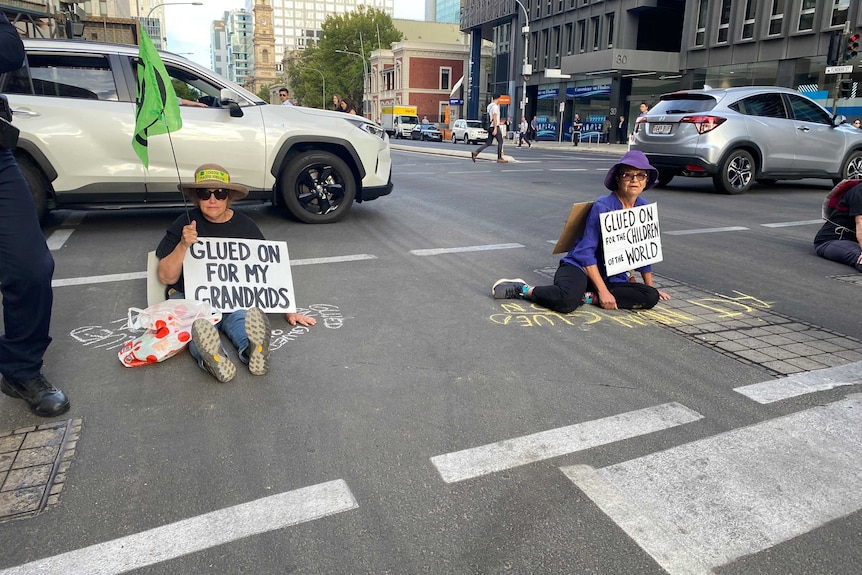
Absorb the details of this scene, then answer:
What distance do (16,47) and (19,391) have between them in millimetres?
1624

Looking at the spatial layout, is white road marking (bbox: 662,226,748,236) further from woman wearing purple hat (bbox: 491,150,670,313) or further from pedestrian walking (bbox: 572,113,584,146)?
pedestrian walking (bbox: 572,113,584,146)

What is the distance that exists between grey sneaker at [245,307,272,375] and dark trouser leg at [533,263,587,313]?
2.11 metres

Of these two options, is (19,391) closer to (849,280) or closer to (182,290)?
(182,290)

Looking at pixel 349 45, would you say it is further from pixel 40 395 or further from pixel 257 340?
pixel 40 395

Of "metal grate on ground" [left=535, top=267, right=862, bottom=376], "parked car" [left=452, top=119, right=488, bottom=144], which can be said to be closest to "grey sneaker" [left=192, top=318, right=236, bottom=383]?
"metal grate on ground" [left=535, top=267, right=862, bottom=376]

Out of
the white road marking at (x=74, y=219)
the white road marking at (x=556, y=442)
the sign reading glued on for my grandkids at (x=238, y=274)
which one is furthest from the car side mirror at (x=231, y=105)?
the white road marking at (x=556, y=442)

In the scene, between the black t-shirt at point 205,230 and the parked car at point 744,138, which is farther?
the parked car at point 744,138

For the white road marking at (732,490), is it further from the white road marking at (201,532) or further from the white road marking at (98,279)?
the white road marking at (98,279)

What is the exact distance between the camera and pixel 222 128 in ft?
24.0

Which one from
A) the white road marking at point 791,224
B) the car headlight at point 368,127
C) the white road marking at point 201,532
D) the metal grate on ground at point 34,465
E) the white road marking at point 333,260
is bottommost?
the metal grate on ground at point 34,465

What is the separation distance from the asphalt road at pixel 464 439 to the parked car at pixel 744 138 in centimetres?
636

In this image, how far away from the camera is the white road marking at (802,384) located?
3.47 meters

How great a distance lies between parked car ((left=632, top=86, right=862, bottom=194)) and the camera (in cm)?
1157

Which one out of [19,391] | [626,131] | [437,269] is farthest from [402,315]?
[626,131]
